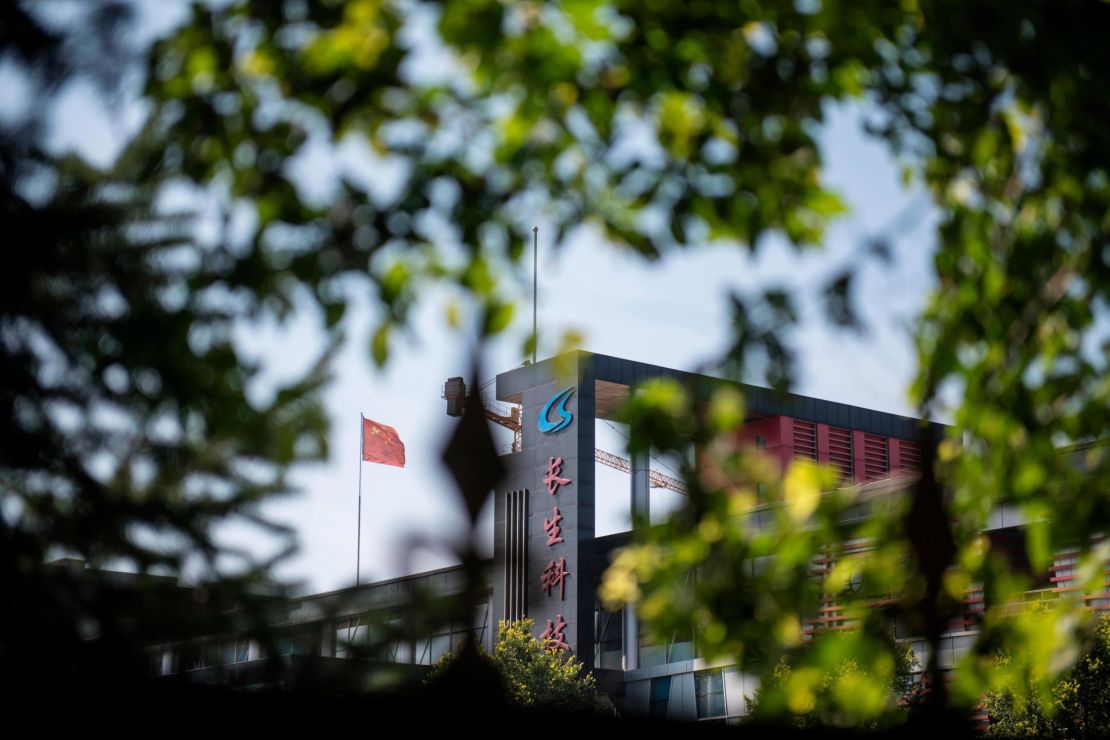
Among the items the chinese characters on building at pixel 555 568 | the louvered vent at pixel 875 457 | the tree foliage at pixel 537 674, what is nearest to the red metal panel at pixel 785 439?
the louvered vent at pixel 875 457

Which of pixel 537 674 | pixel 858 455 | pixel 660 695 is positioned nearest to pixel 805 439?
pixel 858 455

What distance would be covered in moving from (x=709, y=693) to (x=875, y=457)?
25.6 metres

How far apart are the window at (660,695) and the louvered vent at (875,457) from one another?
22.7 metres

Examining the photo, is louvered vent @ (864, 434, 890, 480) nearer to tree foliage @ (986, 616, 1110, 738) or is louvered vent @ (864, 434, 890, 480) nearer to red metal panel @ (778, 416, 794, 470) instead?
red metal panel @ (778, 416, 794, 470)

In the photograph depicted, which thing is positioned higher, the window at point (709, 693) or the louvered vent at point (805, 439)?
the louvered vent at point (805, 439)

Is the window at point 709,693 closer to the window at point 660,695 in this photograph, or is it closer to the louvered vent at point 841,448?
the window at point 660,695

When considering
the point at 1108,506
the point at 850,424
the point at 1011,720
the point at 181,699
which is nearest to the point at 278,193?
the point at 181,699

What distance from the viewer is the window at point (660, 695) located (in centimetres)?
4118

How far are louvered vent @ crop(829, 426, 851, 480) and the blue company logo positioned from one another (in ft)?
53.7

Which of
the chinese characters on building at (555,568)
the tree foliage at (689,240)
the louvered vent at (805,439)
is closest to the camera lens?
the tree foliage at (689,240)

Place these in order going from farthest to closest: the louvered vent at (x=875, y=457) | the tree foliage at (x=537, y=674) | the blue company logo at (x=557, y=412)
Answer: the louvered vent at (x=875, y=457)
the blue company logo at (x=557, y=412)
the tree foliage at (x=537, y=674)

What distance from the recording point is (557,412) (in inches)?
2004

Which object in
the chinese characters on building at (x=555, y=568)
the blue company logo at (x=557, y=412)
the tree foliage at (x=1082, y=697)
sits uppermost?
the blue company logo at (x=557, y=412)

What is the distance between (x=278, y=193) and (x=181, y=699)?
6.00 feet
